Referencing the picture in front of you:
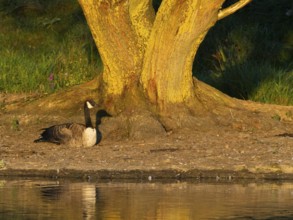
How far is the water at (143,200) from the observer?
1262 cm

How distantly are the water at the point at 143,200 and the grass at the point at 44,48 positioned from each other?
8.51 m

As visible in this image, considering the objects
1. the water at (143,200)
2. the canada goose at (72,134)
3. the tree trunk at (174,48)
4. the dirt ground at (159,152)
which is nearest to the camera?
the water at (143,200)

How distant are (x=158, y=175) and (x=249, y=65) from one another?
7868 millimetres

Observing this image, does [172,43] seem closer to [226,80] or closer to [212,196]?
[226,80]

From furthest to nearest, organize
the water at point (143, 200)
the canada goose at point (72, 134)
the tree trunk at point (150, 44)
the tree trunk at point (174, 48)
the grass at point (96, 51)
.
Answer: the grass at point (96, 51), the tree trunk at point (150, 44), the tree trunk at point (174, 48), the canada goose at point (72, 134), the water at point (143, 200)

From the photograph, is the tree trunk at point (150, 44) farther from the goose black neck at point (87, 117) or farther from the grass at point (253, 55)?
the grass at point (253, 55)

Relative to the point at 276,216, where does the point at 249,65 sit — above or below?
above

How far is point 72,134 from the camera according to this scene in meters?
18.9

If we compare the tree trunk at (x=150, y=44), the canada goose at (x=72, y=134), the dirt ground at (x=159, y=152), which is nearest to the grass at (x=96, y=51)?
the dirt ground at (x=159, y=152)

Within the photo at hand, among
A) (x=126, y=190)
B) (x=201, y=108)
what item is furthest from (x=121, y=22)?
(x=126, y=190)

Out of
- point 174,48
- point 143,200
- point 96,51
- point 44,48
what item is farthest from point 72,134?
point 44,48

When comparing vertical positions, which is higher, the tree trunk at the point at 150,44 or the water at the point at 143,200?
the tree trunk at the point at 150,44

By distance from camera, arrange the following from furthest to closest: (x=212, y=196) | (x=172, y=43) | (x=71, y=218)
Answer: (x=172, y=43), (x=212, y=196), (x=71, y=218)

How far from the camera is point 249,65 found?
23.5 m
